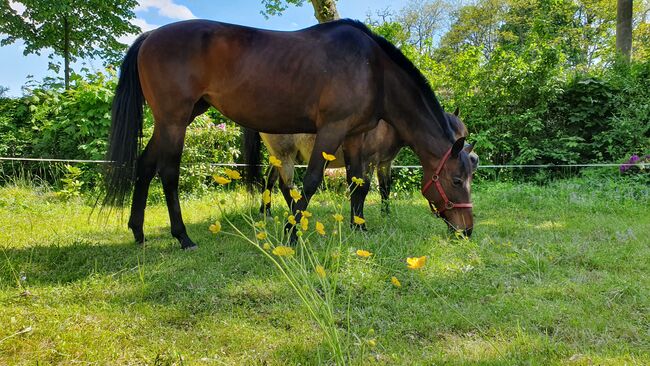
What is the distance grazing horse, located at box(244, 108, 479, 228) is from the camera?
4.27 metres

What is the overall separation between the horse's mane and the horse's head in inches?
8.0

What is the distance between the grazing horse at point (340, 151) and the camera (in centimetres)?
427

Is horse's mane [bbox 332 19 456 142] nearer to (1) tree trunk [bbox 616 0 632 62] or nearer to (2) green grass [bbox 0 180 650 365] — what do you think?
(2) green grass [bbox 0 180 650 365]

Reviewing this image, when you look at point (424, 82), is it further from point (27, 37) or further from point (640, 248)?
point (27, 37)

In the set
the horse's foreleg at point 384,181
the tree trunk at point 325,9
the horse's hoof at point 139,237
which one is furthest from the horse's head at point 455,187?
the tree trunk at point 325,9

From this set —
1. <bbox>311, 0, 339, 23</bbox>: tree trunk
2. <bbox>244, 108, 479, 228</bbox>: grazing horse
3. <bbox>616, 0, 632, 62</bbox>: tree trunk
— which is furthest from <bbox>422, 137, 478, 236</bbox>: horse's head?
<bbox>616, 0, 632, 62</bbox>: tree trunk

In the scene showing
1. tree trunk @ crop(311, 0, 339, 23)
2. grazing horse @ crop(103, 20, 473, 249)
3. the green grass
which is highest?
tree trunk @ crop(311, 0, 339, 23)

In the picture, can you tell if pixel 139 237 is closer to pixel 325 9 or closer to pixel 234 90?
pixel 234 90

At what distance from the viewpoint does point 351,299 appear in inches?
88.2

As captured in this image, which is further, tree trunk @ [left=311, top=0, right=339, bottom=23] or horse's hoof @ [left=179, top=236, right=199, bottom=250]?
tree trunk @ [left=311, top=0, right=339, bottom=23]

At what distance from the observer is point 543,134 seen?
796 cm

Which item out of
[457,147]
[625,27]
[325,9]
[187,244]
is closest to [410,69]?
[457,147]

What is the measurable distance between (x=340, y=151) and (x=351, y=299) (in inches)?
99.7

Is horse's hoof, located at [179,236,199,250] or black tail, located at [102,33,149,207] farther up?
black tail, located at [102,33,149,207]
